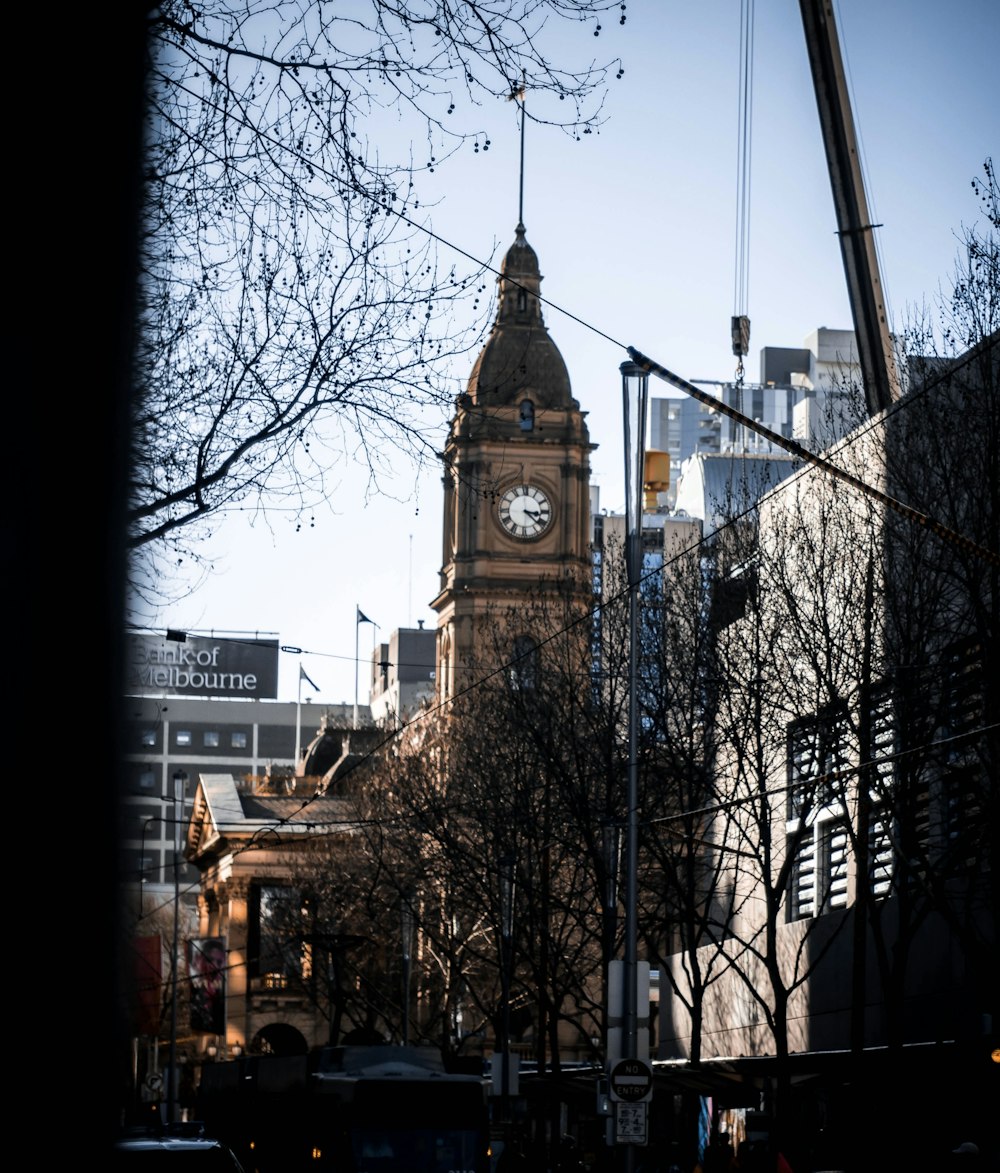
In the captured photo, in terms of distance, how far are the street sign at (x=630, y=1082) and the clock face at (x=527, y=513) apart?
76.3m

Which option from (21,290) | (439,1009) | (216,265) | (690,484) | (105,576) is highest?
(690,484)

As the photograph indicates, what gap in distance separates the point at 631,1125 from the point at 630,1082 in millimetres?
495

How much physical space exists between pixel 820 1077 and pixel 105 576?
3249 centimetres

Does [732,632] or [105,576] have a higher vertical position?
[732,632]

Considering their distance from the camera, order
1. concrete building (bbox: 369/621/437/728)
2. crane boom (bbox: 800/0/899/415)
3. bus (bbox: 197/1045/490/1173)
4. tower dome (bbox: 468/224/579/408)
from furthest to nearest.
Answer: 1. concrete building (bbox: 369/621/437/728)
2. tower dome (bbox: 468/224/579/408)
3. crane boom (bbox: 800/0/899/415)
4. bus (bbox: 197/1045/490/1173)

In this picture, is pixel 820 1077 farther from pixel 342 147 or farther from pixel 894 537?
pixel 342 147

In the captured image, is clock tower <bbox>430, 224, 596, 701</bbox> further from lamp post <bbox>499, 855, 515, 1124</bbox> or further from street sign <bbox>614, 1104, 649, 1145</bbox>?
street sign <bbox>614, 1104, 649, 1145</bbox>

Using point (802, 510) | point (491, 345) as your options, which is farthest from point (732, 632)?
point (491, 345)

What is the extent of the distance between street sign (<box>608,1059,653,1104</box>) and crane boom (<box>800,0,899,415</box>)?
16473mm

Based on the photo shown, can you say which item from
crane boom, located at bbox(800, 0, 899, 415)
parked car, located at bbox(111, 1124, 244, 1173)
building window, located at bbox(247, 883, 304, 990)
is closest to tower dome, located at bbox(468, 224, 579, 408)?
building window, located at bbox(247, 883, 304, 990)

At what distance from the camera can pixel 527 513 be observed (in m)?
101

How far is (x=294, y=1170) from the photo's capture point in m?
26.0

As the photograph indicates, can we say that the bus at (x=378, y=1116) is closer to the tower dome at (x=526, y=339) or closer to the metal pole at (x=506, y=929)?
the metal pole at (x=506, y=929)

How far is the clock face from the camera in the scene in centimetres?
10038
